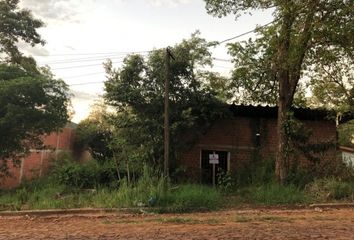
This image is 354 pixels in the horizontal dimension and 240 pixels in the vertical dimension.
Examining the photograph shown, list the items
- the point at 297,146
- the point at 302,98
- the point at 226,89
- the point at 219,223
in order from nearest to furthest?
the point at 219,223, the point at 297,146, the point at 226,89, the point at 302,98

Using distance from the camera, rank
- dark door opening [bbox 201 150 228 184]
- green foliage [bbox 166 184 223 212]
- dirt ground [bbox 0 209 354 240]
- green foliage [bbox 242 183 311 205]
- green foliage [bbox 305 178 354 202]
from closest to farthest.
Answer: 1. dirt ground [bbox 0 209 354 240]
2. green foliage [bbox 166 184 223 212]
3. green foliage [bbox 242 183 311 205]
4. green foliage [bbox 305 178 354 202]
5. dark door opening [bbox 201 150 228 184]

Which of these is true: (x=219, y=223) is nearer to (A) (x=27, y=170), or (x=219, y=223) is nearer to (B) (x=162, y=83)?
(B) (x=162, y=83)

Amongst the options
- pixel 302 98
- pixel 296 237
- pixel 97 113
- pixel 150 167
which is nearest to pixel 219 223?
pixel 296 237

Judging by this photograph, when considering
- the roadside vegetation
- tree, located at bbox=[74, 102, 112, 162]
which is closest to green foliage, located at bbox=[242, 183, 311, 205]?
the roadside vegetation

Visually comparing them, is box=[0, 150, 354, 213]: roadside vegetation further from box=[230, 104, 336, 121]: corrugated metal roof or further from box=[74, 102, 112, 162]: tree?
box=[74, 102, 112, 162]: tree

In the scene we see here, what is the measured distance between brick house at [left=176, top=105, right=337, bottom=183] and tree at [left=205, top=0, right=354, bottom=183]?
2571 mm

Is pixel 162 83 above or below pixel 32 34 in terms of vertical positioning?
below

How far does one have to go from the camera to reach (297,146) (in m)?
19.9

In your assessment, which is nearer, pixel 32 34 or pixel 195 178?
pixel 195 178

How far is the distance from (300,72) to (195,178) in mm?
6809

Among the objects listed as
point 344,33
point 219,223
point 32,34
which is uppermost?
point 32,34

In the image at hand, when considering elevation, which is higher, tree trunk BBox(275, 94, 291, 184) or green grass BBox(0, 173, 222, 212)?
tree trunk BBox(275, 94, 291, 184)

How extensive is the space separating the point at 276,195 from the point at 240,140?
5.40 meters

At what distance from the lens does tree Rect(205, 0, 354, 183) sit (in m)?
16.2
